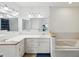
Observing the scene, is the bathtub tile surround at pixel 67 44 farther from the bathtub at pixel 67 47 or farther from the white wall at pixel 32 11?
the white wall at pixel 32 11

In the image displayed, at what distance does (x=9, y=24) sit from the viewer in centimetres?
361

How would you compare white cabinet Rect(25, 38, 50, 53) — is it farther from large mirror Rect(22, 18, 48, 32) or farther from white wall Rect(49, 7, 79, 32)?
white wall Rect(49, 7, 79, 32)

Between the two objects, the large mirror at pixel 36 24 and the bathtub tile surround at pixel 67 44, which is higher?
the large mirror at pixel 36 24

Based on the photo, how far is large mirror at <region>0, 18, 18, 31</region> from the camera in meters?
3.15

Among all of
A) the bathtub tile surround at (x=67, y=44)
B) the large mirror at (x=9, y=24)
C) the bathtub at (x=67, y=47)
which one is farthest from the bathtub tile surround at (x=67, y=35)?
the large mirror at (x=9, y=24)

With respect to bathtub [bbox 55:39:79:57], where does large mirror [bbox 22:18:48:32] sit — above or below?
Result: above

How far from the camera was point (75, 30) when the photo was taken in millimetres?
4266

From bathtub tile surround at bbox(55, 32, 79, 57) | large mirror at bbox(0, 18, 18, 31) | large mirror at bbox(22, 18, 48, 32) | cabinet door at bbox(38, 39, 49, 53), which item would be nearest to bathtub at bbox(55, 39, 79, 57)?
bathtub tile surround at bbox(55, 32, 79, 57)

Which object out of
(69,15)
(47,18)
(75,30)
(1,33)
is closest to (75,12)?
(69,15)

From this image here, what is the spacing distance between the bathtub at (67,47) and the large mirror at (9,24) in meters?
1.36

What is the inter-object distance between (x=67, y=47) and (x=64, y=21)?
99cm

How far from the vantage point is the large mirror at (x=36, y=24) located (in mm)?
4266

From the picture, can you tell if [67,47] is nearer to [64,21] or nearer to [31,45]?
[64,21]

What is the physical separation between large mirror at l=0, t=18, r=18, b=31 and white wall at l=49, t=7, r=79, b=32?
3.76ft
